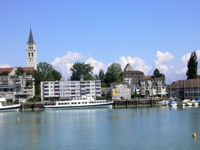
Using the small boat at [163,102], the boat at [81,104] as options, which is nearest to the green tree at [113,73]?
the boat at [81,104]

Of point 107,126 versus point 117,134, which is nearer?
point 117,134

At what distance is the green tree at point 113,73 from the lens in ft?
554

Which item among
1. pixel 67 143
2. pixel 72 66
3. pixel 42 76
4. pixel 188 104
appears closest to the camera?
pixel 67 143

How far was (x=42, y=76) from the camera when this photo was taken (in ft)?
500

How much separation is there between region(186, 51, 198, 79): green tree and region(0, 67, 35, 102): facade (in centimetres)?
6276

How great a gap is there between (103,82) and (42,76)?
35141 millimetres

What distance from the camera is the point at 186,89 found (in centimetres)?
14300

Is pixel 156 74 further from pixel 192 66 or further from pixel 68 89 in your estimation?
pixel 68 89

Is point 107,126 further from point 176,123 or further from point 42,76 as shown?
point 42,76

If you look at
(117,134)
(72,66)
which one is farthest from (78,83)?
(117,134)

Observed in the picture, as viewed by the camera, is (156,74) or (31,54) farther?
(31,54)

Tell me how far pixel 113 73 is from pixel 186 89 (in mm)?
39403

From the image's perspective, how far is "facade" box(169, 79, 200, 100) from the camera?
5379 inches

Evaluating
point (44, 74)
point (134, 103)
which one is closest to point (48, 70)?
point (44, 74)
